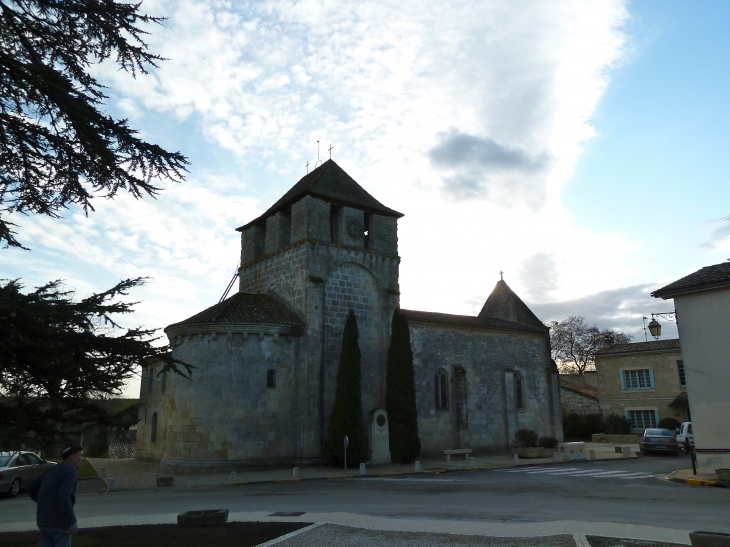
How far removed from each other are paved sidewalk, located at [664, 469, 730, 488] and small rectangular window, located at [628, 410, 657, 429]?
23817mm

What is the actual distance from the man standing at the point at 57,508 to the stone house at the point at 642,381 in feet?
131

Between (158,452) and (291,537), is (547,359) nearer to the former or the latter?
(158,452)

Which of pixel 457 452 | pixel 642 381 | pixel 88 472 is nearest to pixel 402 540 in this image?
pixel 457 452

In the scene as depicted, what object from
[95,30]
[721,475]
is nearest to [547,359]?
[721,475]

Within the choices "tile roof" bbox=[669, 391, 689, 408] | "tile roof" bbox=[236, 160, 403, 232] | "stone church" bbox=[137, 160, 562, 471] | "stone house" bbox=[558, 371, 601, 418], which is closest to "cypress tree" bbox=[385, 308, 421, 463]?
"stone church" bbox=[137, 160, 562, 471]

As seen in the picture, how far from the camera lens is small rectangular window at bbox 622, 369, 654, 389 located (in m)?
39.4

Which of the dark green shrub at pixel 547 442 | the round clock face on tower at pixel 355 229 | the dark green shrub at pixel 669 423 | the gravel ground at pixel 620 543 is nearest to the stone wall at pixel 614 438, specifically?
the dark green shrub at pixel 669 423

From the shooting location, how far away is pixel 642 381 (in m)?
39.9

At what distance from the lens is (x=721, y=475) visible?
51.7ft

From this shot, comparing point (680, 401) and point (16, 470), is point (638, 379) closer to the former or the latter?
point (680, 401)

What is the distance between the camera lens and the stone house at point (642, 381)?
38344 millimetres

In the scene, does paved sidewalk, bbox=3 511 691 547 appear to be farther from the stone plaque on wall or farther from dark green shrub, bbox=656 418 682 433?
dark green shrub, bbox=656 418 682 433

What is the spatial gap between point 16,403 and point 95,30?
5.59 m

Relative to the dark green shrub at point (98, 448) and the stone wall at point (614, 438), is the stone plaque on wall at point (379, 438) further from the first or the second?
the stone wall at point (614, 438)
